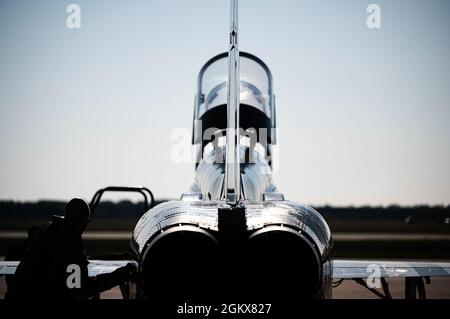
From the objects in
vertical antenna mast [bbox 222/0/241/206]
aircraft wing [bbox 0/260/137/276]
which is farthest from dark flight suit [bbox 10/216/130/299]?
aircraft wing [bbox 0/260/137/276]

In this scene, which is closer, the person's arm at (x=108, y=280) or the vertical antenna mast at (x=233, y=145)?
the vertical antenna mast at (x=233, y=145)

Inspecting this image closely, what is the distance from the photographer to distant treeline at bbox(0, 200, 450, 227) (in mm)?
86644

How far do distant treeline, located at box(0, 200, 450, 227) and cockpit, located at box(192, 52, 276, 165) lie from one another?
70547 mm

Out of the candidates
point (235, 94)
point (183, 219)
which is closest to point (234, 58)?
point (235, 94)

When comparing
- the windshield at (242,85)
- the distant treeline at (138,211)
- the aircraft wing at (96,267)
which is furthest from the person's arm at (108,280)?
the distant treeline at (138,211)

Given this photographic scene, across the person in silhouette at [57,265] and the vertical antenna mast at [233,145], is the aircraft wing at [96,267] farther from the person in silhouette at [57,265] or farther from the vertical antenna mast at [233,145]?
the vertical antenna mast at [233,145]

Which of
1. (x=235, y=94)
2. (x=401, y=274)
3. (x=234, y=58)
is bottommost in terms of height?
(x=401, y=274)

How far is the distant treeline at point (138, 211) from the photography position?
86.6 m

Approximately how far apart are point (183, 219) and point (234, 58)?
147 centimetres

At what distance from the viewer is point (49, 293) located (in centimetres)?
529

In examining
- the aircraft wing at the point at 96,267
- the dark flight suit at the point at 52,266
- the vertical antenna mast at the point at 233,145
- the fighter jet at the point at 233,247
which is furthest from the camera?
the aircraft wing at the point at 96,267

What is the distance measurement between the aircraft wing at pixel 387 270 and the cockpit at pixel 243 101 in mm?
2713

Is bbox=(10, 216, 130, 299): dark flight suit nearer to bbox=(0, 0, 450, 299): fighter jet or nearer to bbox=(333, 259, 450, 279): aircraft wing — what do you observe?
bbox=(0, 0, 450, 299): fighter jet

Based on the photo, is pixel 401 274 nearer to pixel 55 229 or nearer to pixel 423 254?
pixel 55 229
